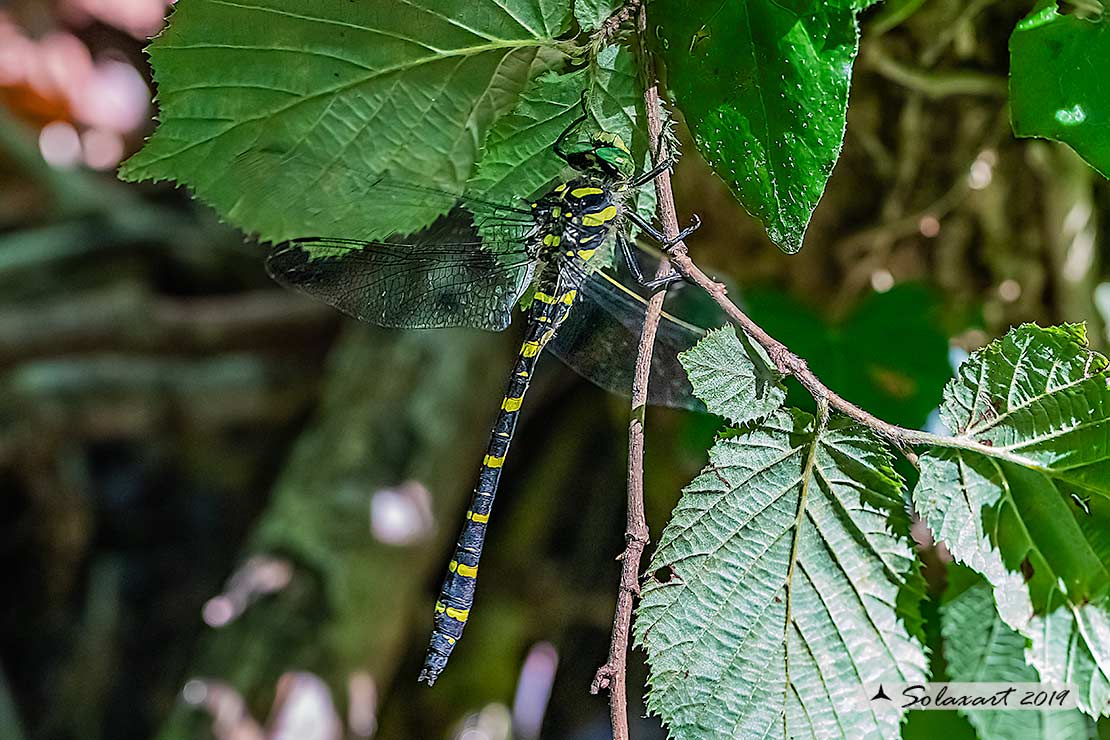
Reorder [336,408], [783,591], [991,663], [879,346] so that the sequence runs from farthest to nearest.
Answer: [336,408]
[879,346]
[991,663]
[783,591]

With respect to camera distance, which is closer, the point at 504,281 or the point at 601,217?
the point at 601,217

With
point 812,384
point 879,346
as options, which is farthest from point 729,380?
point 879,346

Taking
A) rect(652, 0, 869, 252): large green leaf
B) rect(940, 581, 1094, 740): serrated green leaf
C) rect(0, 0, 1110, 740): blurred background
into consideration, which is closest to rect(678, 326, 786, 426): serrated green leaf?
rect(652, 0, 869, 252): large green leaf

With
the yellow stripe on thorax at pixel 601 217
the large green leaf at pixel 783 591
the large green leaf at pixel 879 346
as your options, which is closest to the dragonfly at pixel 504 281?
the yellow stripe on thorax at pixel 601 217

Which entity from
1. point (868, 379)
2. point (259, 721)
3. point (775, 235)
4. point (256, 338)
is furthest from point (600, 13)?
point (256, 338)

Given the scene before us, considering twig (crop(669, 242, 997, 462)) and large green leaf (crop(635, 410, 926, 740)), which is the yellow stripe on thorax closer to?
twig (crop(669, 242, 997, 462))

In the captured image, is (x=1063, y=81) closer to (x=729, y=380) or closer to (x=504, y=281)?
(x=729, y=380)
